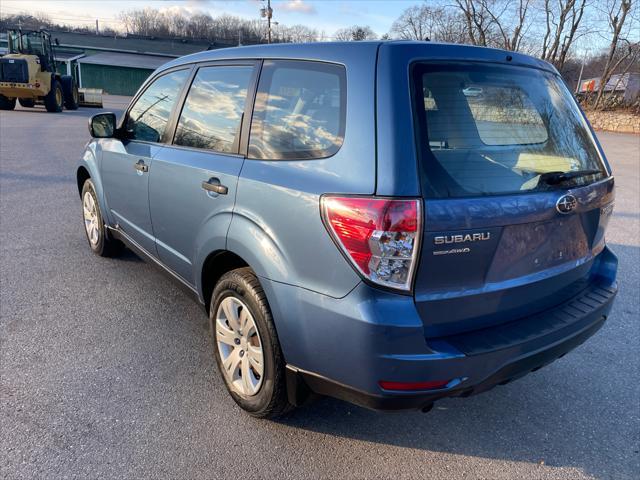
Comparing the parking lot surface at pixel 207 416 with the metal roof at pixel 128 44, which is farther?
the metal roof at pixel 128 44

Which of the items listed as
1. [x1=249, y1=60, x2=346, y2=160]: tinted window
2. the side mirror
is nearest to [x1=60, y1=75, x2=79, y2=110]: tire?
the side mirror

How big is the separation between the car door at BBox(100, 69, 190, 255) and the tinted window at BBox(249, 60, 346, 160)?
1037 mm

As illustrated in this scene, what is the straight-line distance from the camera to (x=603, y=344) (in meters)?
3.48

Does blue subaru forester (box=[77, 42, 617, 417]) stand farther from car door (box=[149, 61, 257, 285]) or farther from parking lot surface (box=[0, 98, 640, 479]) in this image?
parking lot surface (box=[0, 98, 640, 479])

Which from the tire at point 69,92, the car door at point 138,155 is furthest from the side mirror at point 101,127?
the tire at point 69,92

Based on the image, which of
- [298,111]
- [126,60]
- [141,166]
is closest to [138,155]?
[141,166]

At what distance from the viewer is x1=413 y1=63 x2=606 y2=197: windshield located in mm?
2004

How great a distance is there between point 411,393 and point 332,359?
343 millimetres

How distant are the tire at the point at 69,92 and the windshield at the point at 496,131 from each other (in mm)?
24335

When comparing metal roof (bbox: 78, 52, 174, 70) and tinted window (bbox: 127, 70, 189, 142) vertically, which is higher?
metal roof (bbox: 78, 52, 174, 70)

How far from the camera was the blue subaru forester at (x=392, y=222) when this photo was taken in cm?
190

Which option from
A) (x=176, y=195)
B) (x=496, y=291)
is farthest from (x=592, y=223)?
(x=176, y=195)

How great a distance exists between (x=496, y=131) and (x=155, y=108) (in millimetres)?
2431

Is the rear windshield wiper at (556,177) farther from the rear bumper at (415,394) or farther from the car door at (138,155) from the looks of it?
the car door at (138,155)
